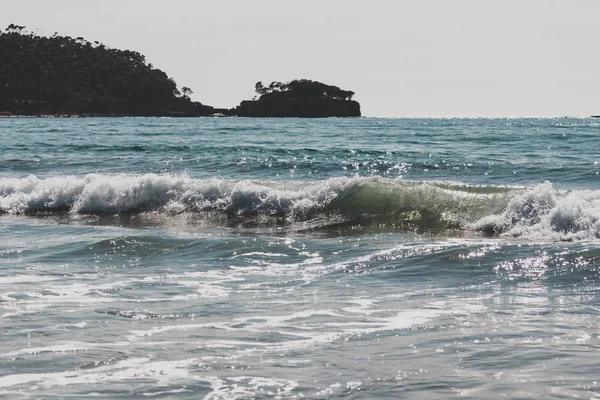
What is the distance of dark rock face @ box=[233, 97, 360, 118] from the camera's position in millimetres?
143125

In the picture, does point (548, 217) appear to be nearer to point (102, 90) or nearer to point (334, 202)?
point (334, 202)

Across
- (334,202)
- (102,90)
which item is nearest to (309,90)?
(102,90)

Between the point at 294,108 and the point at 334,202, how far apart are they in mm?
127126

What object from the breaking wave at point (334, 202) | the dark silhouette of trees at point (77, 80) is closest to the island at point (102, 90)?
the dark silhouette of trees at point (77, 80)

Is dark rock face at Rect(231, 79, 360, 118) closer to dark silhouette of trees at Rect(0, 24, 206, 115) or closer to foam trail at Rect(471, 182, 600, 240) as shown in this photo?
dark silhouette of trees at Rect(0, 24, 206, 115)

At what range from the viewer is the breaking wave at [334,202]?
47.0 feet

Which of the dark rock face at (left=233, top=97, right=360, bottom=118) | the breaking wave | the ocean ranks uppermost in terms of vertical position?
the dark rock face at (left=233, top=97, right=360, bottom=118)

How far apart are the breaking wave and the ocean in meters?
0.04

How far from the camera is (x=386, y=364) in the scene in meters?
6.15

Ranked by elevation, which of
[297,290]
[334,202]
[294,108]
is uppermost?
[294,108]

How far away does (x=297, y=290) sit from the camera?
30.0ft

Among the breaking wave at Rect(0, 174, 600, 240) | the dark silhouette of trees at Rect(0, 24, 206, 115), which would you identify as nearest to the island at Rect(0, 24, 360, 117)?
the dark silhouette of trees at Rect(0, 24, 206, 115)

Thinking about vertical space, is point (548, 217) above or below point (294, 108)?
below

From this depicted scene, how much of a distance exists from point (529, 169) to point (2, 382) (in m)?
20.1
